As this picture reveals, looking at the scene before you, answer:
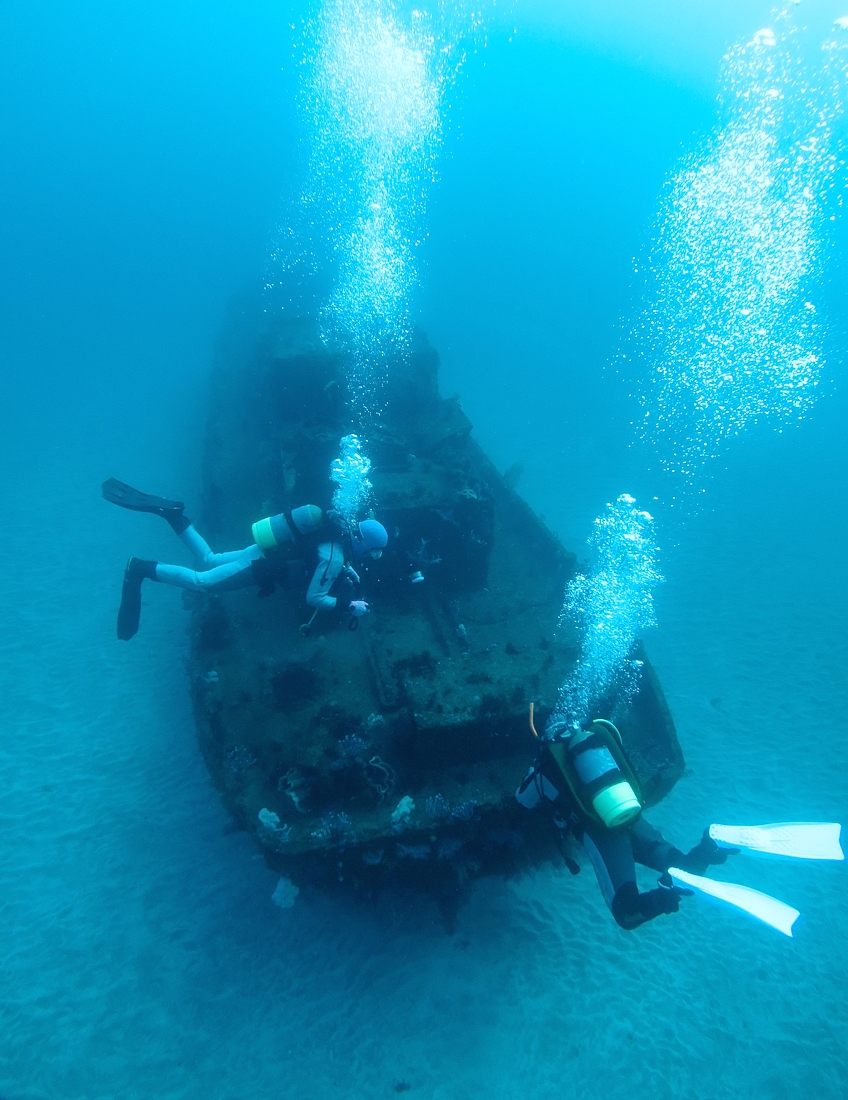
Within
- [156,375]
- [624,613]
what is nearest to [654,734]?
[624,613]

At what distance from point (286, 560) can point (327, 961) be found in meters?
4.33

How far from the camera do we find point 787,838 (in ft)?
16.2

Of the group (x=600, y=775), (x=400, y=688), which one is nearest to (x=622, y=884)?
(x=600, y=775)

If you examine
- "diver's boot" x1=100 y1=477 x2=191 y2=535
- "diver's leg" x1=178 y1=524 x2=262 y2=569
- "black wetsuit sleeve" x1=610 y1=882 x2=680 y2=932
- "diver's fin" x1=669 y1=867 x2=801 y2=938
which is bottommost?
"black wetsuit sleeve" x1=610 y1=882 x2=680 y2=932

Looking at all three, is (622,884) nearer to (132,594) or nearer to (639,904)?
(639,904)

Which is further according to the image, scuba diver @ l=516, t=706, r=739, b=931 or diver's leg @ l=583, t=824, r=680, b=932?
scuba diver @ l=516, t=706, r=739, b=931

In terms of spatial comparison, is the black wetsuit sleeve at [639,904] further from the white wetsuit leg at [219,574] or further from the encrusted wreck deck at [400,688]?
the white wetsuit leg at [219,574]

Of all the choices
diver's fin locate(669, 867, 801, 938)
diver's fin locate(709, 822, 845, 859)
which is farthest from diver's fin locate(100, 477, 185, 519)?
diver's fin locate(709, 822, 845, 859)

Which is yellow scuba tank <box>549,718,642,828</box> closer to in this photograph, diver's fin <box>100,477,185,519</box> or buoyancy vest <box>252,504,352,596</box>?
buoyancy vest <box>252,504,352,596</box>

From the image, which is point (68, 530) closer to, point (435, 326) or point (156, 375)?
point (156, 375)

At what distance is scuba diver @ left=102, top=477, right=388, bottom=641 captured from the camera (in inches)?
256

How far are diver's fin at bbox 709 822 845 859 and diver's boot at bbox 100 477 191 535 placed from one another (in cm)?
692

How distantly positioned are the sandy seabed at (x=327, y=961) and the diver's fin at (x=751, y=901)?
8.11 ft

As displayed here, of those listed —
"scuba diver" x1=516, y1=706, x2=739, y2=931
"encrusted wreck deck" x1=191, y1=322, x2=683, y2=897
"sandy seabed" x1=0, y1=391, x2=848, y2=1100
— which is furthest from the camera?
"encrusted wreck deck" x1=191, y1=322, x2=683, y2=897
